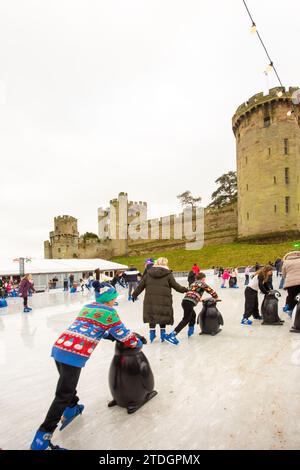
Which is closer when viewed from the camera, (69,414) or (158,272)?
(69,414)

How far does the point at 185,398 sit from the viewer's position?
3410 millimetres

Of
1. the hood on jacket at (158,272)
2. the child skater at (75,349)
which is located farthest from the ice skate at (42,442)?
the hood on jacket at (158,272)

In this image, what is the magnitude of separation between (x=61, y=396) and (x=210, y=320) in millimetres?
4642

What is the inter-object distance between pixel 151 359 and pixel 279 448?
2.76 metres

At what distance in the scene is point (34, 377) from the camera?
438 centimetres

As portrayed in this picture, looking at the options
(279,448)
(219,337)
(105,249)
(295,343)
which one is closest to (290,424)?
(279,448)

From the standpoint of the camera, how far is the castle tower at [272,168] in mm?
37906

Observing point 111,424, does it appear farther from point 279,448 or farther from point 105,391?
point 279,448

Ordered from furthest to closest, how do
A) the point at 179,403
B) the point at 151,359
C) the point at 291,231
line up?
1. the point at 291,231
2. the point at 151,359
3. the point at 179,403

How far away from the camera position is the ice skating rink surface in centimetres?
263

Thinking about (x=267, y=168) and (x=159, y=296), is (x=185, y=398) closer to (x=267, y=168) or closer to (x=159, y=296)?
(x=159, y=296)

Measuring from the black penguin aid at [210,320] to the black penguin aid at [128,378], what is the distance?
356cm

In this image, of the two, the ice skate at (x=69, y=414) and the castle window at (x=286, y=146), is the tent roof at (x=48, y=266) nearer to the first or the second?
the ice skate at (x=69, y=414)

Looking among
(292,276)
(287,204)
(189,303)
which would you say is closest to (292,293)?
(292,276)
